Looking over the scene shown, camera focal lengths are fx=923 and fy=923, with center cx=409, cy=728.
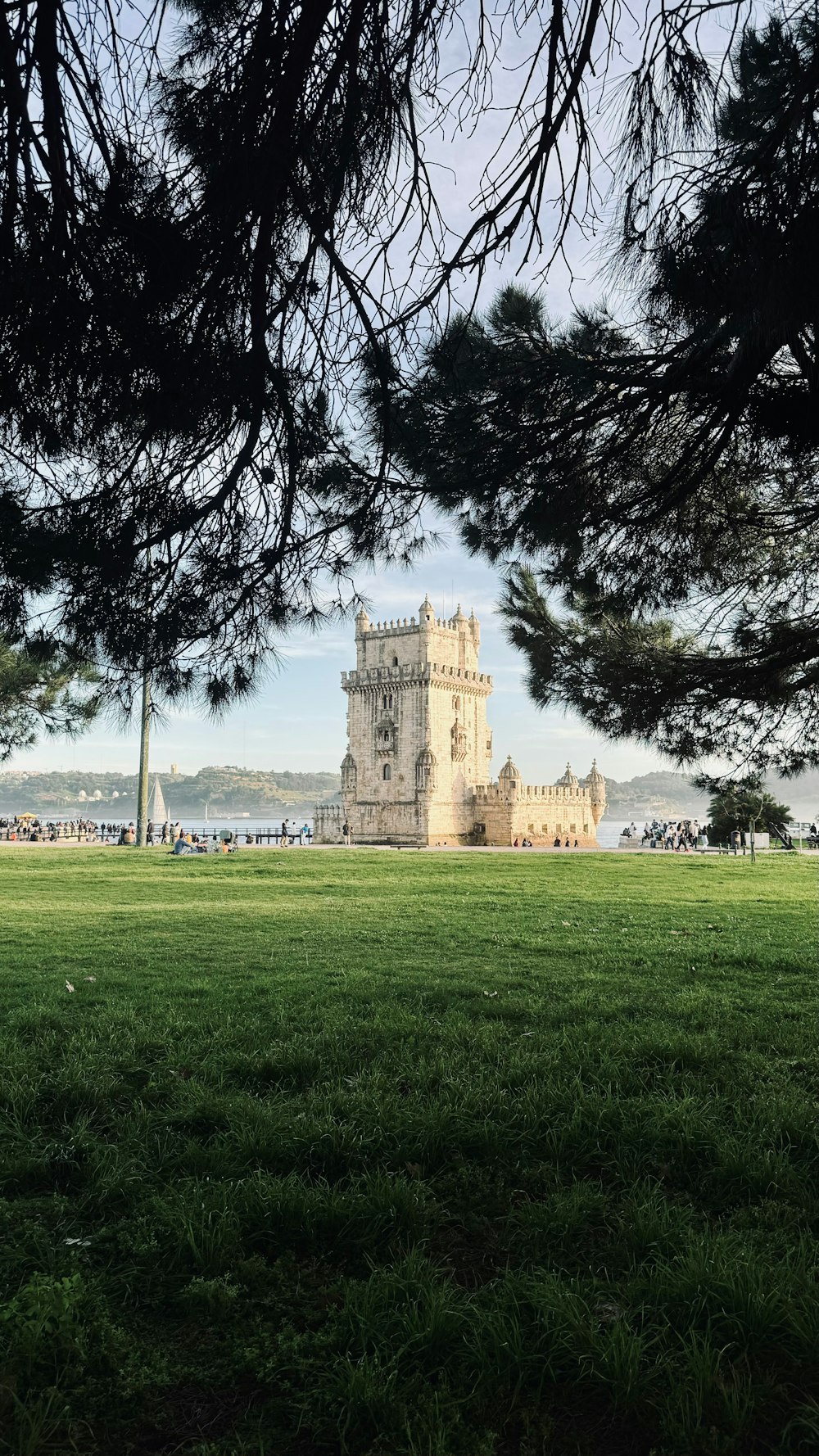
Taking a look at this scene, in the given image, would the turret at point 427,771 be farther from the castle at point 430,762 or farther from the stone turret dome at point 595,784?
the stone turret dome at point 595,784

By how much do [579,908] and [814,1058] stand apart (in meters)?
8.32

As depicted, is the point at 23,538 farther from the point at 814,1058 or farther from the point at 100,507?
the point at 814,1058

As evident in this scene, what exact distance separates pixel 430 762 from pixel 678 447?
46205 millimetres

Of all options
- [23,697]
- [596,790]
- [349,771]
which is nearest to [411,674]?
[349,771]

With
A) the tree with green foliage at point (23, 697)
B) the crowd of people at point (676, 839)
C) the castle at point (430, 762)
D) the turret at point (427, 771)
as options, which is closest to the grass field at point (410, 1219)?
the tree with green foliage at point (23, 697)

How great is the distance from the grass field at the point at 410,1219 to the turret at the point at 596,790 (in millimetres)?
51977

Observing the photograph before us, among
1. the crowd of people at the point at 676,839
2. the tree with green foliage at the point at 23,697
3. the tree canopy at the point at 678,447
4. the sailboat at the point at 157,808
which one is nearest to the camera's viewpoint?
the tree canopy at the point at 678,447

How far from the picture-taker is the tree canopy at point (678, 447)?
4.07 meters

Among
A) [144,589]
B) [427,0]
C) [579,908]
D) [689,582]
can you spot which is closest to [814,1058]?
[689,582]

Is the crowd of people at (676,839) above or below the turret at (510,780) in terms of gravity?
below

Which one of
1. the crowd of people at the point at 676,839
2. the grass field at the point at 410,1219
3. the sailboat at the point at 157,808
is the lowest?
the grass field at the point at 410,1219

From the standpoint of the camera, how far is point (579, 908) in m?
13.2

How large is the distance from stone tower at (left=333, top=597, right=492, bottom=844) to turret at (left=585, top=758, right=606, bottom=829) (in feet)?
22.4

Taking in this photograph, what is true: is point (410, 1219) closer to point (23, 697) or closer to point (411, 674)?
point (23, 697)
